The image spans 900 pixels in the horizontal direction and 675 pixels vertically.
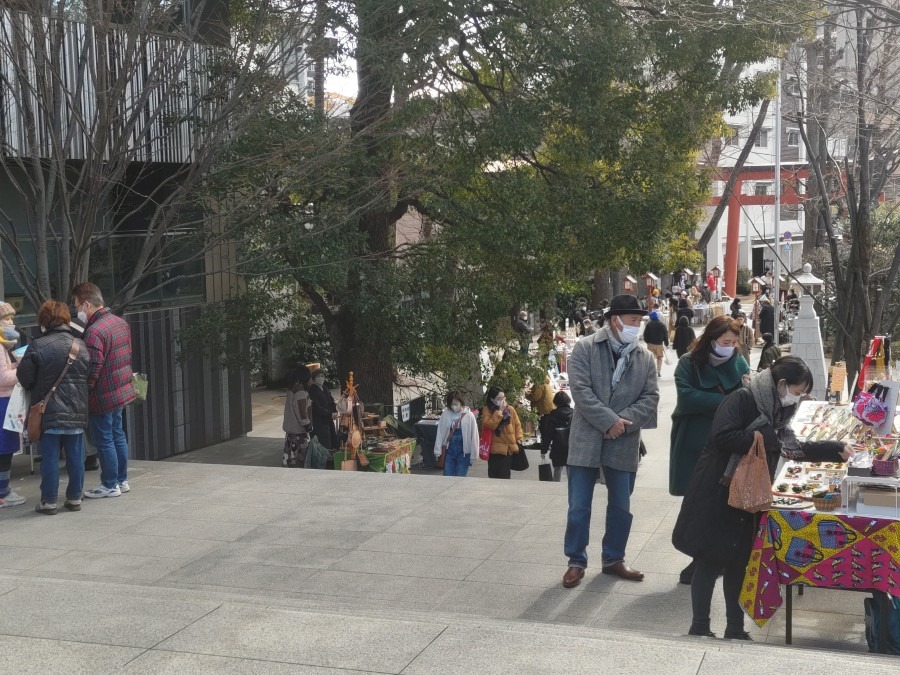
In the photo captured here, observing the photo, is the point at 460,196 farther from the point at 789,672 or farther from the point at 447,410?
the point at 789,672

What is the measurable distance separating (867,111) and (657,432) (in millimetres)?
8383

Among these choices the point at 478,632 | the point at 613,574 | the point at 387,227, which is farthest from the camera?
the point at 387,227

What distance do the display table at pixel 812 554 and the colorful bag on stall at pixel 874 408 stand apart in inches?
46.6

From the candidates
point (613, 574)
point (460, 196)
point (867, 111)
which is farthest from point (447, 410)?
point (613, 574)

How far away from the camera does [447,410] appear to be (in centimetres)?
1280

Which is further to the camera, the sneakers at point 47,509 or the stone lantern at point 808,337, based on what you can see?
the stone lantern at point 808,337

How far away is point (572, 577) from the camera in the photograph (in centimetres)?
614

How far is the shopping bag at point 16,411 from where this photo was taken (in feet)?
25.6

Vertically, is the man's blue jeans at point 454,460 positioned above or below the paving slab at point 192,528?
below

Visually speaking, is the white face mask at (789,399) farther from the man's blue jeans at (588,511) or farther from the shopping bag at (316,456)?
the shopping bag at (316,456)

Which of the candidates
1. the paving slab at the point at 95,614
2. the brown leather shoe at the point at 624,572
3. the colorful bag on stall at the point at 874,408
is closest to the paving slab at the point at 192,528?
the paving slab at the point at 95,614

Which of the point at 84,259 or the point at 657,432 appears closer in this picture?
the point at 84,259

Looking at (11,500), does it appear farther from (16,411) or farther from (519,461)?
(519,461)

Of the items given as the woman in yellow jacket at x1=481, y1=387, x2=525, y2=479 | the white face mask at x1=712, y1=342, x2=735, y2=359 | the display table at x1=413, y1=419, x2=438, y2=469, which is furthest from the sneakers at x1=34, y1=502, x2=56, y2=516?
the display table at x1=413, y1=419, x2=438, y2=469
